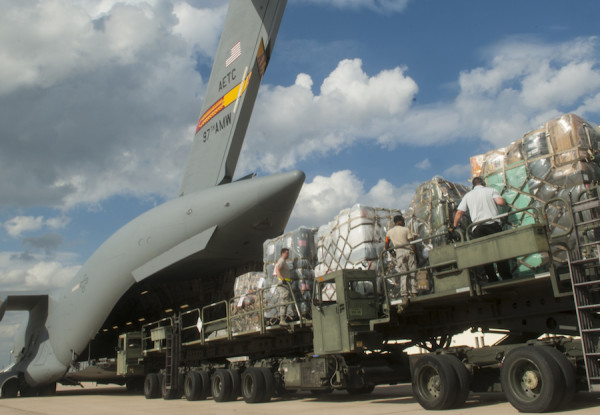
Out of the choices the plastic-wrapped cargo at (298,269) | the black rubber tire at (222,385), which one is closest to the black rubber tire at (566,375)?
the plastic-wrapped cargo at (298,269)

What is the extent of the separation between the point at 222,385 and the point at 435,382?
6.50m

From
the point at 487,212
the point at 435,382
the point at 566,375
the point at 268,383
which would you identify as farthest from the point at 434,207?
the point at 268,383

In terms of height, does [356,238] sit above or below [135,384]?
above

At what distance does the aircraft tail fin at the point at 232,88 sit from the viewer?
15.9 meters

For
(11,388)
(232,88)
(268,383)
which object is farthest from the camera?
(11,388)

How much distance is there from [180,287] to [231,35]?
332 inches

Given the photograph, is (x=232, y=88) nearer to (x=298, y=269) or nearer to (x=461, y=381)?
(x=298, y=269)

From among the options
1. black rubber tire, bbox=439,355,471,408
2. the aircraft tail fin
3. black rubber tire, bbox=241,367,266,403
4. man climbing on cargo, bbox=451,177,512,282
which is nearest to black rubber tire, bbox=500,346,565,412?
black rubber tire, bbox=439,355,471,408

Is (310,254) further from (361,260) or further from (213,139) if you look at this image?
(213,139)

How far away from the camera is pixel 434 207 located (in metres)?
9.76

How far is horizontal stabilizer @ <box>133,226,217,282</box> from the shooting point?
14.9 meters

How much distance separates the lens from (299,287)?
12469 millimetres

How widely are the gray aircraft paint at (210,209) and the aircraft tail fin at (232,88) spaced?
3cm

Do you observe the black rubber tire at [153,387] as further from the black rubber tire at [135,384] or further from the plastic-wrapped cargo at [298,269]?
the plastic-wrapped cargo at [298,269]
